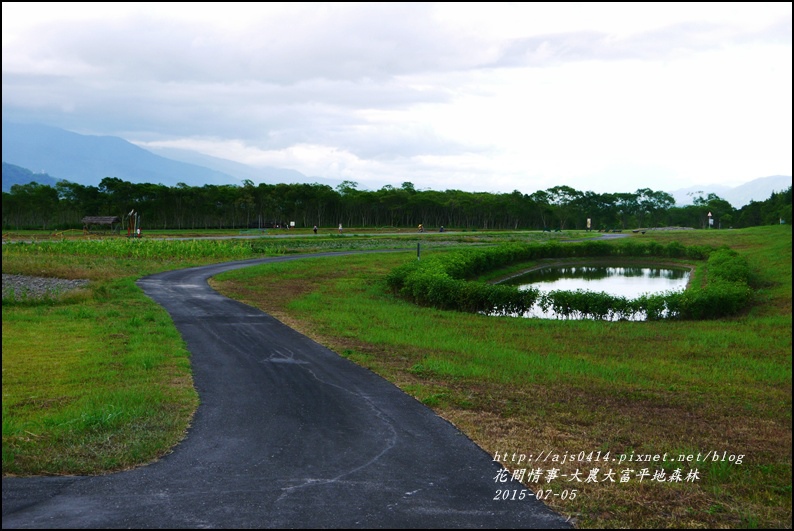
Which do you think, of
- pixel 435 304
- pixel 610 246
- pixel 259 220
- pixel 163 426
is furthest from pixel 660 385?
pixel 259 220

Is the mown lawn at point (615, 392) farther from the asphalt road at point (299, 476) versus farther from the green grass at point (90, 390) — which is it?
the green grass at point (90, 390)

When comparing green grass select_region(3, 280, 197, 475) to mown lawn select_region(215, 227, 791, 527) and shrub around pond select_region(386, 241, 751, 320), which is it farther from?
A: shrub around pond select_region(386, 241, 751, 320)

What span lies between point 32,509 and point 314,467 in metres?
3.25

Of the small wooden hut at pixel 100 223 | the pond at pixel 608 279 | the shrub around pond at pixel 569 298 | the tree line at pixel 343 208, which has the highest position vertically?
the tree line at pixel 343 208

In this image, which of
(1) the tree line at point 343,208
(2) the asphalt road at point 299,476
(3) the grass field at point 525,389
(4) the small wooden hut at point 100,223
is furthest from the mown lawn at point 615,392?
(1) the tree line at point 343,208

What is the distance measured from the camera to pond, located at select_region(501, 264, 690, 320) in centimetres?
3828

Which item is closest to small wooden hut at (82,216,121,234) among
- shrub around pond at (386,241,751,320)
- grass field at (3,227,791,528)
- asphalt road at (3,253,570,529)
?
grass field at (3,227,791,528)

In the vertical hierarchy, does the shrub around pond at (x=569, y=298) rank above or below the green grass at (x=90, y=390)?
above

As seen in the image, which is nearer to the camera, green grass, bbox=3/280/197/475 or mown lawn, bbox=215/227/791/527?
mown lawn, bbox=215/227/791/527

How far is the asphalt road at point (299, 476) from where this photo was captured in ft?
22.6

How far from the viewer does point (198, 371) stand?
14.0m

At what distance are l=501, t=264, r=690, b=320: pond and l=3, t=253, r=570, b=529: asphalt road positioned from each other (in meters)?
25.6

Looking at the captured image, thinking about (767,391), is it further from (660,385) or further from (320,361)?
(320,361)

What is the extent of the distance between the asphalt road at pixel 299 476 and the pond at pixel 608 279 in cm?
2558
